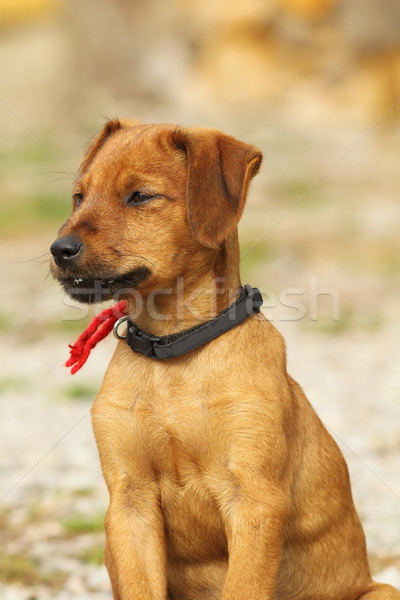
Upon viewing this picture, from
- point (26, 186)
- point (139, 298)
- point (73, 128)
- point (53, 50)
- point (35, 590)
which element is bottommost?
point (35, 590)

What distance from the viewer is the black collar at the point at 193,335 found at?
410cm

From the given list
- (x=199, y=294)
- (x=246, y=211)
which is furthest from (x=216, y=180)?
(x=246, y=211)

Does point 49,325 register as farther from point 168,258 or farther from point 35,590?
point 168,258

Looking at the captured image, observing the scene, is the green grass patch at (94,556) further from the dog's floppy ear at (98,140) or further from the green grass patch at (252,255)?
the green grass patch at (252,255)

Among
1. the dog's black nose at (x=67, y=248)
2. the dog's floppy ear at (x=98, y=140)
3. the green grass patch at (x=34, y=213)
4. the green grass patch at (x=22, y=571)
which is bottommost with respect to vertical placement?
the green grass patch at (x=22, y=571)

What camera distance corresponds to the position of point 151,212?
405 centimetres

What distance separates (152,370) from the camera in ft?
13.5

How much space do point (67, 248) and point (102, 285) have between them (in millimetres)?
250

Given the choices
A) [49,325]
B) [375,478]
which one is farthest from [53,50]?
[375,478]

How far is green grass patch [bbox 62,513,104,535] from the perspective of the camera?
6.20 meters

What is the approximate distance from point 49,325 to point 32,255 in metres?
4.06

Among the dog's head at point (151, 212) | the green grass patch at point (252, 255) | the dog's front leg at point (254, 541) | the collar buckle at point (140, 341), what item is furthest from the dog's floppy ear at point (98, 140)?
the green grass patch at point (252, 255)

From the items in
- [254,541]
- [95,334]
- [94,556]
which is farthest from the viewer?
[94,556]

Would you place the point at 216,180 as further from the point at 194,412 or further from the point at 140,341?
the point at 194,412
